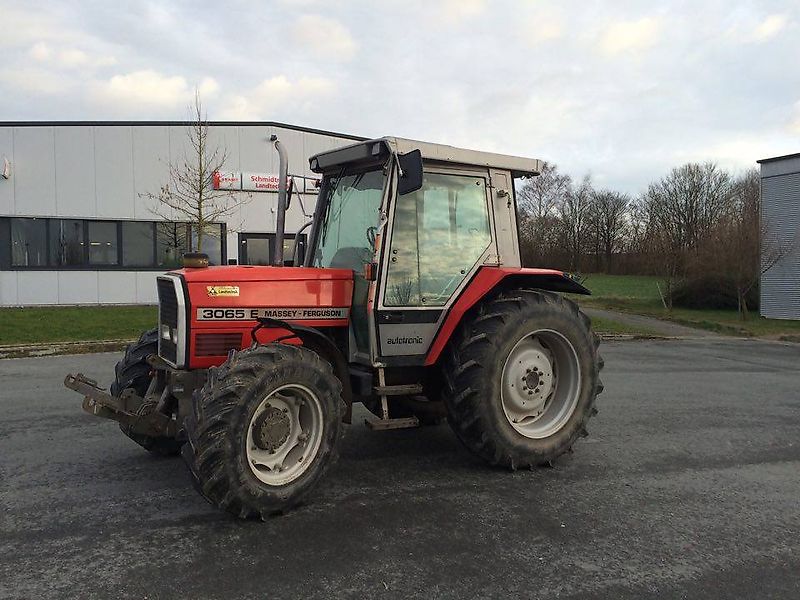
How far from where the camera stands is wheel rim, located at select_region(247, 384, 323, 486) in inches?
157

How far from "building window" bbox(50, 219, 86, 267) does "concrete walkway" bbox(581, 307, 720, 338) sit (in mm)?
16359

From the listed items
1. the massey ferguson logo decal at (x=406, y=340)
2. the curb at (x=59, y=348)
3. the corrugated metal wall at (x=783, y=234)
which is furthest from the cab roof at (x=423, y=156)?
the corrugated metal wall at (x=783, y=234)

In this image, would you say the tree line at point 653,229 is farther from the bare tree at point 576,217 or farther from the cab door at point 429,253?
the cab door at point 429,253

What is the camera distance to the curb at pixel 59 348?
11.2 metres

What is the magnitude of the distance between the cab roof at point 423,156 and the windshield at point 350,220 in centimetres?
15

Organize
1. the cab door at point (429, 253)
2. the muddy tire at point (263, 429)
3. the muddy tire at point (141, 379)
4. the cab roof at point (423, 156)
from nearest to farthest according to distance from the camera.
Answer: the muddy tire at point (263, 429) < the cab roof at point (423, 156) < the cab door at point (429, 253) < the muddy tire at point (141, 379)

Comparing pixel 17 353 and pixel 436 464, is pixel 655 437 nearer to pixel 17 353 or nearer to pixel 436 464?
pixel 436 464

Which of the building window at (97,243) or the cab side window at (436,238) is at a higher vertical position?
the building window at (97,243)

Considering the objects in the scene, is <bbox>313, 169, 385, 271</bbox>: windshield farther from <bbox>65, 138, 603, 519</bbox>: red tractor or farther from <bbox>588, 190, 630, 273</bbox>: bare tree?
<bbox>588, 190, 630, 273</bbox>: bare tree

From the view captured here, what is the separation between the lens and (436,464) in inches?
204

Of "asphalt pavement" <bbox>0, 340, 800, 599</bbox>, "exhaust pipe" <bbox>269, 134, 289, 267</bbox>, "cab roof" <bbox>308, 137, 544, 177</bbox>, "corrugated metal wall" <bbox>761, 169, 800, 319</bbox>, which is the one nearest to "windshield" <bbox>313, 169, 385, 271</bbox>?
"cab roof" <bbox>308, 137, 544, 177</bbox>

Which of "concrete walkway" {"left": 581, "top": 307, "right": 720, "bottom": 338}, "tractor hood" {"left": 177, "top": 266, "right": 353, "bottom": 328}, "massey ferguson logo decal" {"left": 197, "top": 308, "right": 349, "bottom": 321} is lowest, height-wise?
"concrete walkway" {"left": 581, "top": 307, "right": 720, "bottom": 338}

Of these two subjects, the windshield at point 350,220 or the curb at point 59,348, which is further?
the curb at point 59,348

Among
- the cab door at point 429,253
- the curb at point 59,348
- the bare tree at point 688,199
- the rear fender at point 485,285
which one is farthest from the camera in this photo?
the bare tree at point 688,199
